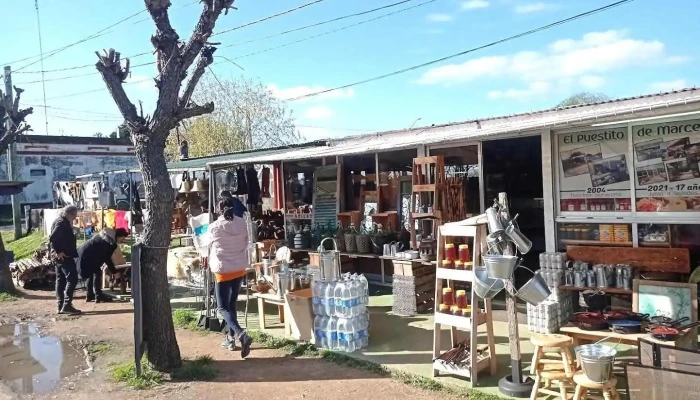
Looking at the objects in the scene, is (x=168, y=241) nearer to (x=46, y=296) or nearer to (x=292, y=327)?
(x=292, y=327)

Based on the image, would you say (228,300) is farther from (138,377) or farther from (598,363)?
(598,363)

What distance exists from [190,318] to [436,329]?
415 centimetres

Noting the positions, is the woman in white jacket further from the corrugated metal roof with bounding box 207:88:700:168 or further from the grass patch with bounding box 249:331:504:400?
the corrugated metal roof with bounding box 207:88:700:168

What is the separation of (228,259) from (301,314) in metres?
1.11

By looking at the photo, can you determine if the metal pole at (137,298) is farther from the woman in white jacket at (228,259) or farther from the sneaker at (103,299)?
the sneaker at (103,299)

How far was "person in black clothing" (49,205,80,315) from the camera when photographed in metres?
8.84

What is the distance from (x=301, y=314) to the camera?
6.54 metres

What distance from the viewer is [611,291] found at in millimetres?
5977

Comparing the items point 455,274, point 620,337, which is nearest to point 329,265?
point 455,274

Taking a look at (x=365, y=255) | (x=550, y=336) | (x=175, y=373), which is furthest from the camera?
(x=365, y=255)

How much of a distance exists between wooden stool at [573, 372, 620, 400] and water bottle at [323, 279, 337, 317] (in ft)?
8.96

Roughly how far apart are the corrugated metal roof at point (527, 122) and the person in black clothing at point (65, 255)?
8.55 ft

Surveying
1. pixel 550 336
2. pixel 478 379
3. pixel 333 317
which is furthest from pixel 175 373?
pixel 550 336

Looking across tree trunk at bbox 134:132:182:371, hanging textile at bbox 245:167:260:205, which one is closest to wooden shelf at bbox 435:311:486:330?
tree trunk at bbox 134:132:182:371
